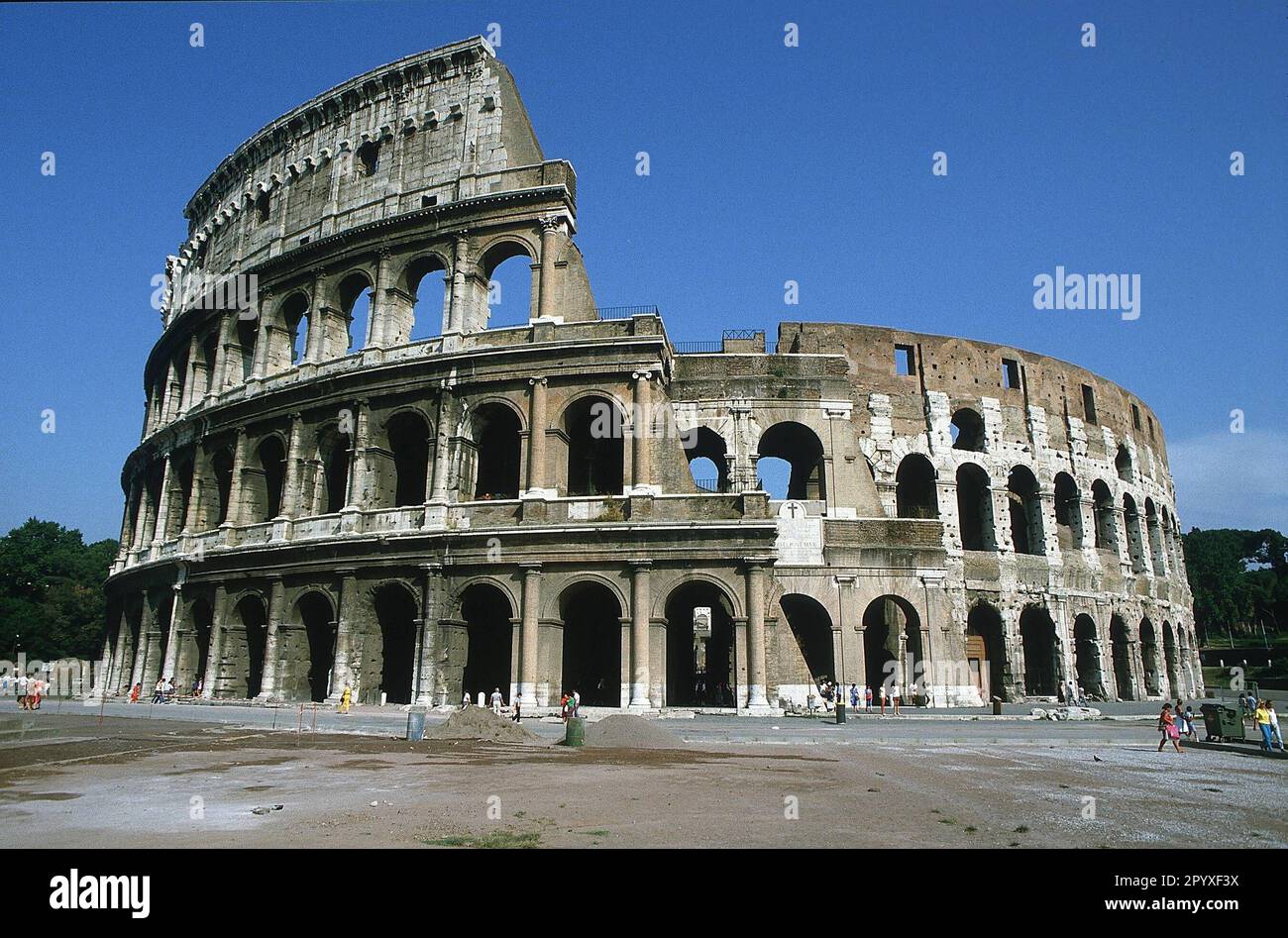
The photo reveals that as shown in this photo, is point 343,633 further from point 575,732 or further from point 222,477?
point 575,732

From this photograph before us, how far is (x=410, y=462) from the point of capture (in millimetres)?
25875

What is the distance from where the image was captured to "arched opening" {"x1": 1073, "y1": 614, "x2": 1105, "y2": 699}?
29.9m

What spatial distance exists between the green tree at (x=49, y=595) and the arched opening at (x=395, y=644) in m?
32.7

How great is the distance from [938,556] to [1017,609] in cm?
556

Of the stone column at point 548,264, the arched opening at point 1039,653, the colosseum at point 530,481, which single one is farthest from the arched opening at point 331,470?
the arched opening at point 1039,653

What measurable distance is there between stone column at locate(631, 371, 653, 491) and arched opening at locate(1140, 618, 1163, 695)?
24818mm

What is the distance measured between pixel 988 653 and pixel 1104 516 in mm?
9332

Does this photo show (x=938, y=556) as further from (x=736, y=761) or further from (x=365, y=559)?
(x=365, y=559)

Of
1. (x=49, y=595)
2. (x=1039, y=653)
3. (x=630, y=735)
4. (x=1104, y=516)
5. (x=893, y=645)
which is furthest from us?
(x=49, y=595)

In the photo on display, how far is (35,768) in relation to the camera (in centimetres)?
1018

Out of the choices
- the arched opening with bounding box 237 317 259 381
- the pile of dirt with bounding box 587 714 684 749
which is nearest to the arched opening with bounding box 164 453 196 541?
the arched opening with bounding box 237 317 259 381

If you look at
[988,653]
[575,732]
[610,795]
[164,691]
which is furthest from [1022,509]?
[164,691]

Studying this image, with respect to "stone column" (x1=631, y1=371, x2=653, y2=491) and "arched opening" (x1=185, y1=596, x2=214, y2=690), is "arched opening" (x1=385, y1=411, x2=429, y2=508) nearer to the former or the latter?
"stone column" (x1=631, y1=371, x2=653, y2=491)
